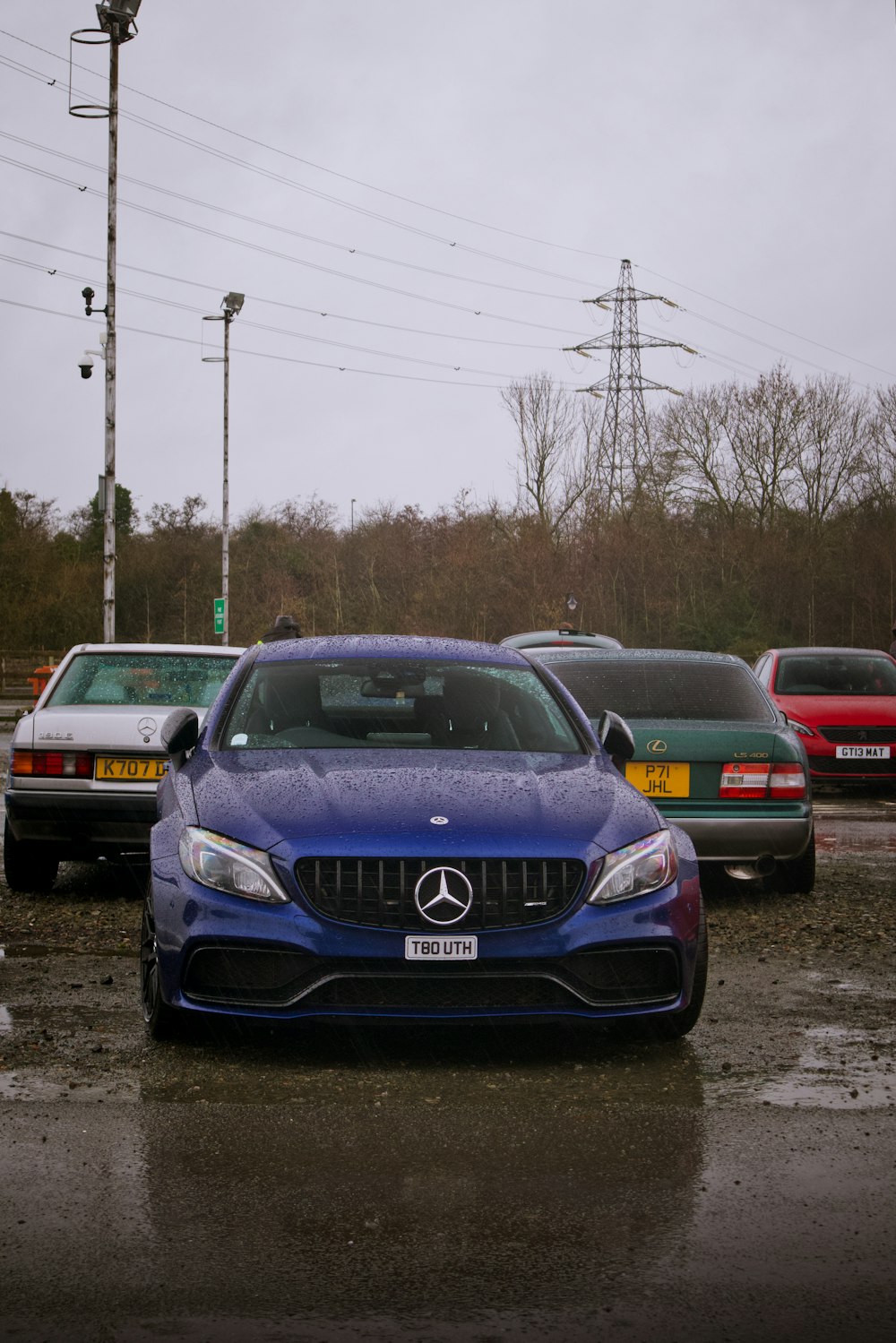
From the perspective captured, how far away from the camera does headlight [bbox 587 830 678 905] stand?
5.32 metres

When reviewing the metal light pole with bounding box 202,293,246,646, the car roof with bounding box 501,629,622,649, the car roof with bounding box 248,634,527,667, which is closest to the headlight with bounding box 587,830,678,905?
the car roof with bounding box 248,634,527,667

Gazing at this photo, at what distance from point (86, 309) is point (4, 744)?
11092 millimetres

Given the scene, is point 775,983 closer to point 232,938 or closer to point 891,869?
point 232,938

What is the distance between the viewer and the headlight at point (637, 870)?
532 centimetres

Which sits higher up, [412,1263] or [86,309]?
[86,309]

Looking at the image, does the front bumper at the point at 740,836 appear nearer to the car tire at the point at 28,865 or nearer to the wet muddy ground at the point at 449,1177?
the wet muddy ground at the point at 449,1177

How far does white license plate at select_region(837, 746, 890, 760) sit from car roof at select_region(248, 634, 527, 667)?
9382 mm

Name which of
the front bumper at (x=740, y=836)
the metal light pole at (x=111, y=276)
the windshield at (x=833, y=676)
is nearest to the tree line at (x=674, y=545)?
the metal light pole at (x=111, y=276)

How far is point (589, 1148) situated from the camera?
4.52 meters

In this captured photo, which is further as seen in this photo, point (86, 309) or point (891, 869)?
point (86, 309)

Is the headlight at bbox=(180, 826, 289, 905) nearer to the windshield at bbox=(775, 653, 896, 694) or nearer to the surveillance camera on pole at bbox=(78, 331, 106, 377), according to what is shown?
the windshield at bbox=(775, 653, 896, 694)

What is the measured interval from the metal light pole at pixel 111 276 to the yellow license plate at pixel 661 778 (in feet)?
72.4

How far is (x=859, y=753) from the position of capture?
16.2 metres

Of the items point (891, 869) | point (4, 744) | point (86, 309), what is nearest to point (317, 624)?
point (86, 309)
